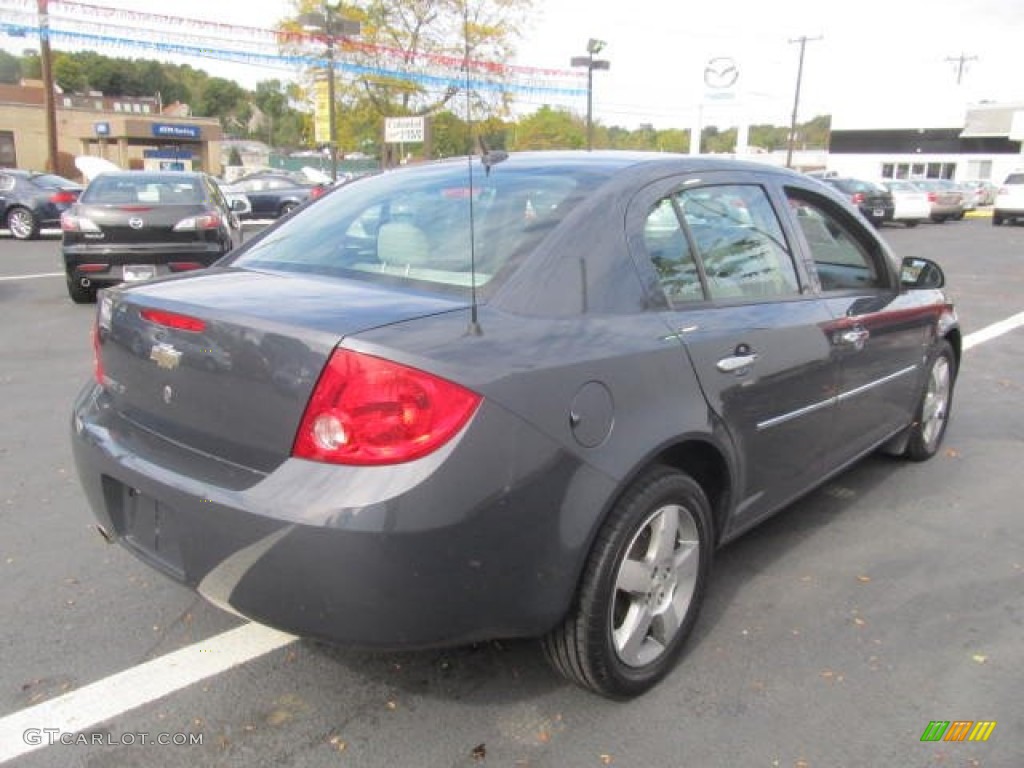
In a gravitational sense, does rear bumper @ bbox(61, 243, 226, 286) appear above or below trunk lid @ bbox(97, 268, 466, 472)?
below

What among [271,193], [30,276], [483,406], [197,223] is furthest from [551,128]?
[483,406]

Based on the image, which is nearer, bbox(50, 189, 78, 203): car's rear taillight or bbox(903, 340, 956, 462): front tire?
bbox(903, 340, 956, 462): front tire

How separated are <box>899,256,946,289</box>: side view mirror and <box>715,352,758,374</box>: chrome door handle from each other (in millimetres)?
1658

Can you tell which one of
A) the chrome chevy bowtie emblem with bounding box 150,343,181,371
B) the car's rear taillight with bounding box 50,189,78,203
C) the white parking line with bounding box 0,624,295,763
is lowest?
the white parking line with bounding box 0,624,295,763

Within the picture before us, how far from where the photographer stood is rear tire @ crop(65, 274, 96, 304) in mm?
9695

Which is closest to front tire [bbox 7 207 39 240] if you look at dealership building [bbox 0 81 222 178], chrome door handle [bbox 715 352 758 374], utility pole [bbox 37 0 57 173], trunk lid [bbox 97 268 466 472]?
utility pole [bbox 37 0 57 173]

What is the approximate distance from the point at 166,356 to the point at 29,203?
1866 cm

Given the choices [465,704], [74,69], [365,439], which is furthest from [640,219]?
[74,69]

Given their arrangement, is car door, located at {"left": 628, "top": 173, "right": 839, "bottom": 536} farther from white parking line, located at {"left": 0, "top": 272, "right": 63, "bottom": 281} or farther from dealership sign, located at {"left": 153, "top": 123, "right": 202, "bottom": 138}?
dealership sign, located at {"left": 153, "top": 123, "right": 202, "bottom": 138}

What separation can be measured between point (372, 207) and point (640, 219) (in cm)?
103

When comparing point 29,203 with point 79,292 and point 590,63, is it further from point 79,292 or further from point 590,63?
point 590,63

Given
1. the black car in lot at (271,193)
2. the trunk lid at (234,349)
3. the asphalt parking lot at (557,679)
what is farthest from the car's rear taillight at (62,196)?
the trunk lid at (234,349)

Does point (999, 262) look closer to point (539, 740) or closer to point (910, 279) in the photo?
point (910, 279)

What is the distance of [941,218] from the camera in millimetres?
30141
